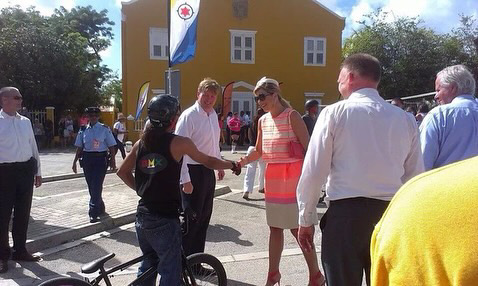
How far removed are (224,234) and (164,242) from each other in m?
3.18

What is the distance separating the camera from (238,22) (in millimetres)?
26016

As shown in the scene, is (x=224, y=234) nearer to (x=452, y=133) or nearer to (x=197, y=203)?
(x=197, y=203)

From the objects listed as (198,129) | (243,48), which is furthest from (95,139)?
(243,48)

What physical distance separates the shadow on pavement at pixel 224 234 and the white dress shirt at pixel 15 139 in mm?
2603

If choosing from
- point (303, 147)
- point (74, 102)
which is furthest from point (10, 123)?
point (74, 102)

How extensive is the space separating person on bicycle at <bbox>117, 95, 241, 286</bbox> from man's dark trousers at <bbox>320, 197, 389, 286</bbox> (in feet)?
3.92

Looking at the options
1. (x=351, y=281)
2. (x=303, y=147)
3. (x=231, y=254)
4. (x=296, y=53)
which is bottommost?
(x=231, y=254)

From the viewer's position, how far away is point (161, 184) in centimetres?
316

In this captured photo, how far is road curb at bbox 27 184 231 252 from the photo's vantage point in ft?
18.4

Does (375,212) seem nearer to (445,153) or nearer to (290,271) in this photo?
(445,153)

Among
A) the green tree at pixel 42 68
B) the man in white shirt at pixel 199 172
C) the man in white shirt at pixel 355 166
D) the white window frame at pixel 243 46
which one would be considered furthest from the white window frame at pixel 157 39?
the man in white shirt at pixel 355 166

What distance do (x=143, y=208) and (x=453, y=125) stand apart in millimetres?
2520

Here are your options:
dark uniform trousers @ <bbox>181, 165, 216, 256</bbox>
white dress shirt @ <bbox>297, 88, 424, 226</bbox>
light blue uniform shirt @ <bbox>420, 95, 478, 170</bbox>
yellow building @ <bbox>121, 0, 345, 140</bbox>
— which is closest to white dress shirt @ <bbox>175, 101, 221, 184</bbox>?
dark uniform trousers @ <bbox>181, 165, 216, 256</bbox>

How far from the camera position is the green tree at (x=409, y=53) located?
1179 inches
